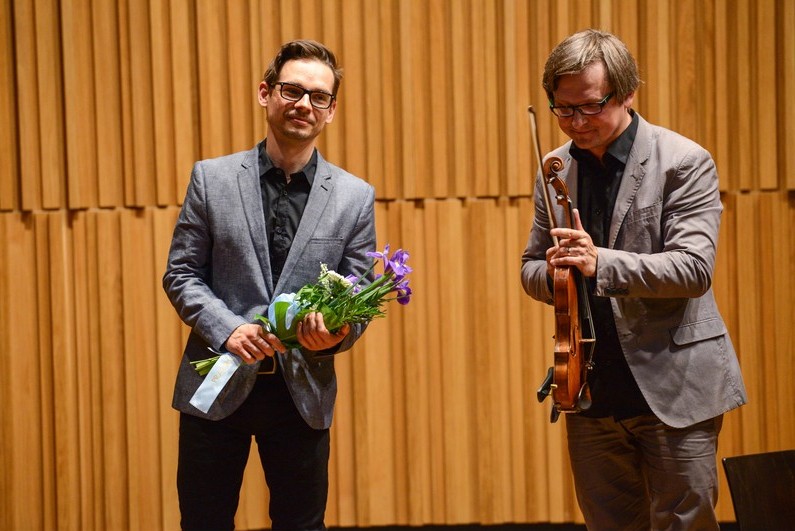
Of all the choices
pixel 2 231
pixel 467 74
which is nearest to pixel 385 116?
pixel 467 74

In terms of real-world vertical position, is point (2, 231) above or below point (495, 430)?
above

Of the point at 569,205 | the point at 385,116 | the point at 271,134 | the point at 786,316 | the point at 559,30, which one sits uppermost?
the point at 559,30

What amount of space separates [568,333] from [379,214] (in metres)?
1.93

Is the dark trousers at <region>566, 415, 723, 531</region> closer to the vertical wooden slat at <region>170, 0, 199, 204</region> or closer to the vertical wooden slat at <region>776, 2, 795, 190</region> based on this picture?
the vertical wooden slat at <region>776, 2, 795, 190</region>

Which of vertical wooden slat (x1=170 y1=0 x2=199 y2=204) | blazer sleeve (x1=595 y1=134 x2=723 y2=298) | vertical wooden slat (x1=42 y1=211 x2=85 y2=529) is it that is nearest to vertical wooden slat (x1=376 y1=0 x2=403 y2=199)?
vertical wooden slat (x1=170 y1=0 x2=199 y2=204)

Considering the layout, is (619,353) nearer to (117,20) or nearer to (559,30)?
(559,30)

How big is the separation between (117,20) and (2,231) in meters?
1.02

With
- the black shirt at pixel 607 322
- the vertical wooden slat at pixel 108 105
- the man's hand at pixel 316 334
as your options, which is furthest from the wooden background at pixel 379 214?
the man's hand at pixel 316 334

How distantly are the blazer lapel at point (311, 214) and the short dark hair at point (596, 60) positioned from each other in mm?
668

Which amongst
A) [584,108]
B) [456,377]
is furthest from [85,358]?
[584,108]

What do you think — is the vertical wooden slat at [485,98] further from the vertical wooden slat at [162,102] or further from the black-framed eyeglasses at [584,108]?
the black-framed eyeglasses at [584,108]

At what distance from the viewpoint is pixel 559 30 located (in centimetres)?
380

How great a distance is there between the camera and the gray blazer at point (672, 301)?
2203mm

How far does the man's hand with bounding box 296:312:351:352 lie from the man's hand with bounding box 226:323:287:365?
0.26 feet
